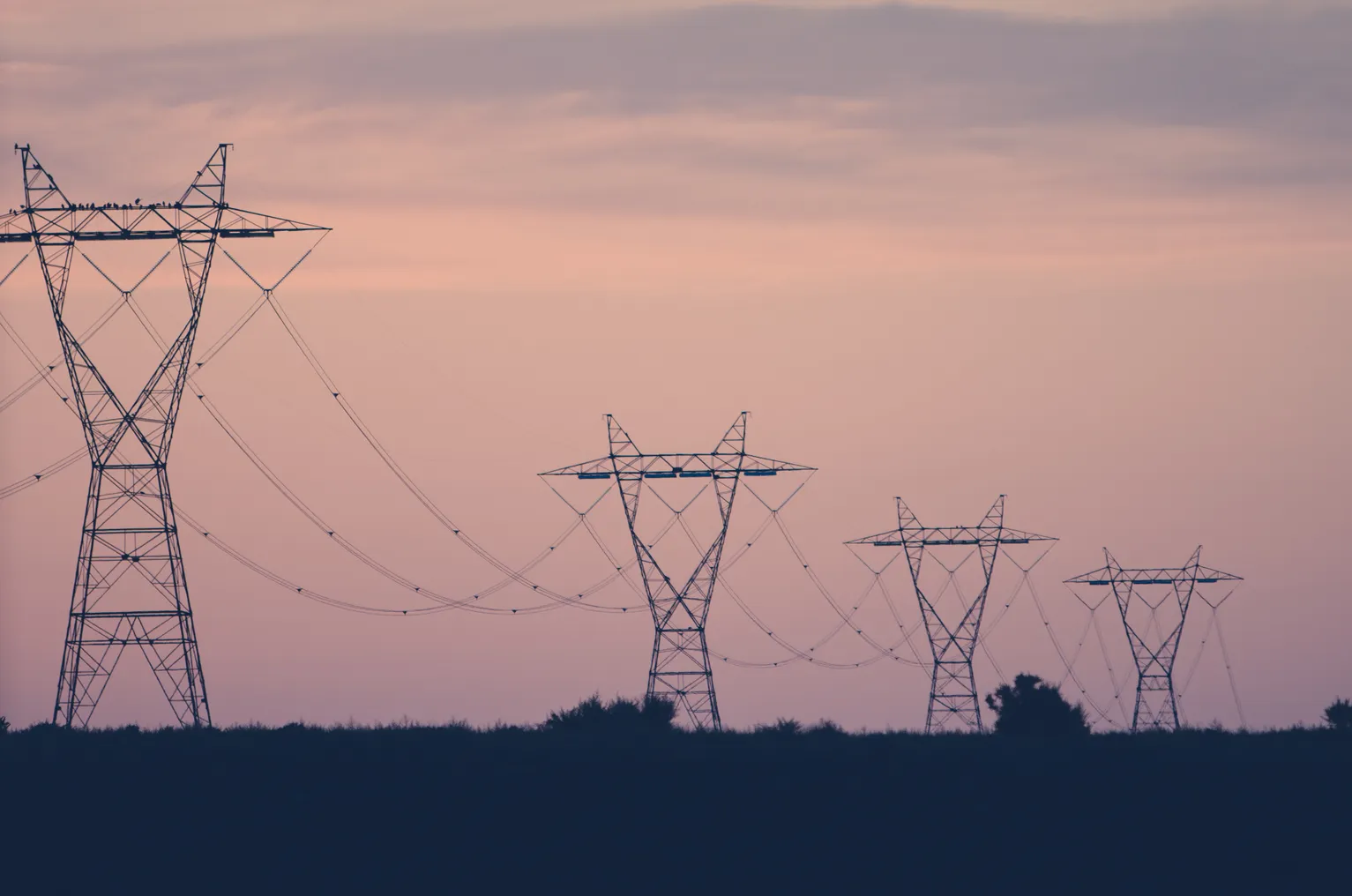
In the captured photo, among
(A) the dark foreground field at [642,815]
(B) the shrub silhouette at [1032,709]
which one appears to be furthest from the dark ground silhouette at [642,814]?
(B) the shrub silhouette at [1032,709]

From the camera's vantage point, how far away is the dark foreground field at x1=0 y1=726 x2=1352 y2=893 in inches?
2105

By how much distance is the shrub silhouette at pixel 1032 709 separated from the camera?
119500mm

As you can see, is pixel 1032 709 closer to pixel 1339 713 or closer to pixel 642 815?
pixel 1339 713

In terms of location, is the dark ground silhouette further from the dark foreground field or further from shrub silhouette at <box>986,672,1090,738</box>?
shrub silhouette at <box>986,672,1090,738</box>

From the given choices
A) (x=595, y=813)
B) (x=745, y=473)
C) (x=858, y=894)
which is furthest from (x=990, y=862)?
(x=745, y=473)

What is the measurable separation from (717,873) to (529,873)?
4.86m

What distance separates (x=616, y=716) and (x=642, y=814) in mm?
28367

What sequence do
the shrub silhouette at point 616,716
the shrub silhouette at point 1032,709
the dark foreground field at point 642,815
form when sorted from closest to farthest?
the dark foreground field at point 642,815 < the shrub silhouette at point 616,716 < the shrub silhouette at point 1032,709

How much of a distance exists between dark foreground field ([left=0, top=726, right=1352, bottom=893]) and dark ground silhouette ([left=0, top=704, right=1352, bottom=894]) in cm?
9

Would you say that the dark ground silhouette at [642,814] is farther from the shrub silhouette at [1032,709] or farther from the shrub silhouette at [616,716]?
the shrub silhouette at [1032,709]

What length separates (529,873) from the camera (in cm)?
5347

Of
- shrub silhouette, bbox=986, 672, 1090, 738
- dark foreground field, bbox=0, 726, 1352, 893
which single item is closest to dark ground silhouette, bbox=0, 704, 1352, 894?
dark foreground field, bbox=0, 726, 1352, 893

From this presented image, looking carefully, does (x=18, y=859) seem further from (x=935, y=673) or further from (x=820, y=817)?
(x=935, y=673)

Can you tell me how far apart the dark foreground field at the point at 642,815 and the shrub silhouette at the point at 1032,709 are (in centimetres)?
5271
